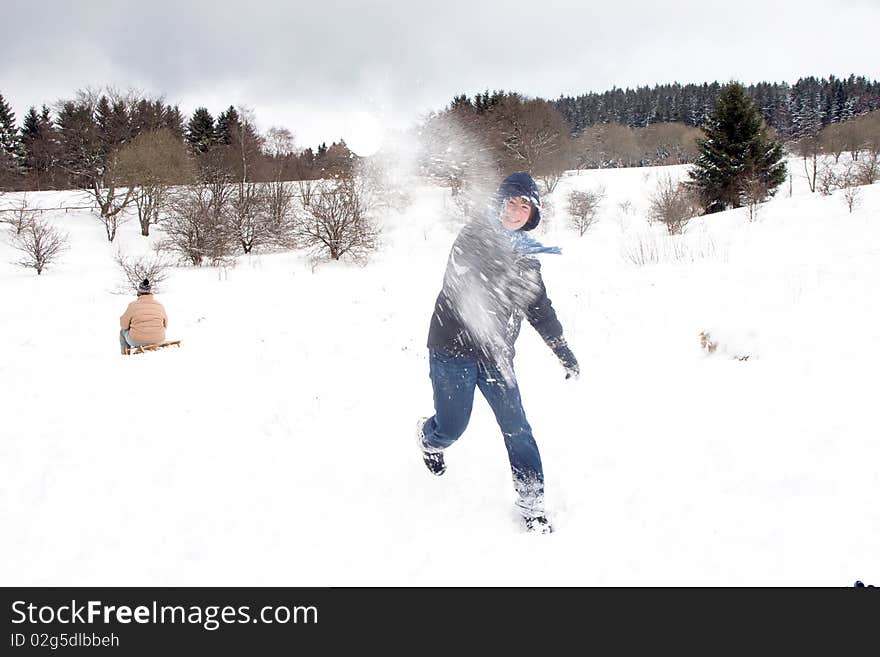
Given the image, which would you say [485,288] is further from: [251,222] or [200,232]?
[251,222]

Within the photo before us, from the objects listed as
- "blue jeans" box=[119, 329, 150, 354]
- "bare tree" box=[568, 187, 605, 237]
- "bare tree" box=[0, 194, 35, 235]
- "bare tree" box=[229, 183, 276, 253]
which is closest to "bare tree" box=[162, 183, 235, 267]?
"bare tree" box=[229, 183, 276, 253]

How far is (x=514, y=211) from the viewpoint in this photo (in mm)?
2484

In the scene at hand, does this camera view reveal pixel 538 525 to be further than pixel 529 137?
No

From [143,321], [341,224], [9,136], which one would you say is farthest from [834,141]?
[9,136]

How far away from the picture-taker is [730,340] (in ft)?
15.1

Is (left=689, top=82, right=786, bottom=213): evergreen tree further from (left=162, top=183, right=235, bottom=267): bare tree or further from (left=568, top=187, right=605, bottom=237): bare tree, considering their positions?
(left=162, top=183, right=235, bottom=267): bare tree

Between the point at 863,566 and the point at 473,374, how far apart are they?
6.36 ft

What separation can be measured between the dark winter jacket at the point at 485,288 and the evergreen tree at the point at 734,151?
26164 mm

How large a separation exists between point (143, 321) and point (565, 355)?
6.77 m

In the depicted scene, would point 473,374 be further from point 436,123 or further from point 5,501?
point 436,123

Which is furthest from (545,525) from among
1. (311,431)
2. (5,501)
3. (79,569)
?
(5,501)

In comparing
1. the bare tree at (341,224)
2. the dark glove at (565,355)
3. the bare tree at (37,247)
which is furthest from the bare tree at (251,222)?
the dark glove at (565,355)

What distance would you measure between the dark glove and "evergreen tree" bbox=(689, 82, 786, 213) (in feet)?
83.9

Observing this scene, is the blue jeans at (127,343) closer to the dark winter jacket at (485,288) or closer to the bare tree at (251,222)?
the dark winter jacket at (485,288)
